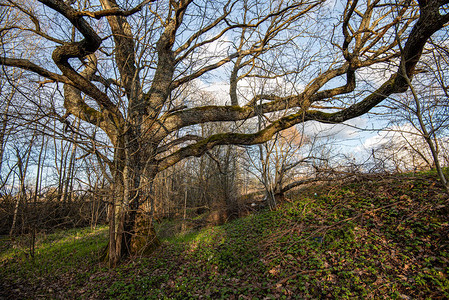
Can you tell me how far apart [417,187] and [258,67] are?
17.7 ft

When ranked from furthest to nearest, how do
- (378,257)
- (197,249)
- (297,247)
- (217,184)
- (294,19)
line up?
(217,184), (294,19), (197,249), (297,247), (378,257)

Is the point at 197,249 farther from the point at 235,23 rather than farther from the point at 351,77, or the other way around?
the point at 235,23

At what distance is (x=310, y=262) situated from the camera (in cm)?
380

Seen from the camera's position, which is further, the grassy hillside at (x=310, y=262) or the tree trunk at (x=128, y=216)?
the tree trunk at (x=128, y=216)

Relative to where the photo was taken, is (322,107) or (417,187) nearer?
(417,187)

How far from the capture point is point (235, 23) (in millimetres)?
6430

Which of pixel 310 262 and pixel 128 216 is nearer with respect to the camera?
pixel 310 262

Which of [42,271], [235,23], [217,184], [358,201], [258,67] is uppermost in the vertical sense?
[235,23]

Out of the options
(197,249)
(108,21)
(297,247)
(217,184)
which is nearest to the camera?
(297,247)

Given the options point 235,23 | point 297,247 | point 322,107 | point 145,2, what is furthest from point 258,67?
point 297,247

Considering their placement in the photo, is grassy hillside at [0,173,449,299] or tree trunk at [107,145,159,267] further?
tree trunk at [107,145,159,267]

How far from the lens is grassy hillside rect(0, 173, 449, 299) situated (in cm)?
312

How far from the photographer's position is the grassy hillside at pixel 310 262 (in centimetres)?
312

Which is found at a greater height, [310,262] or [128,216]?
[128,216]
